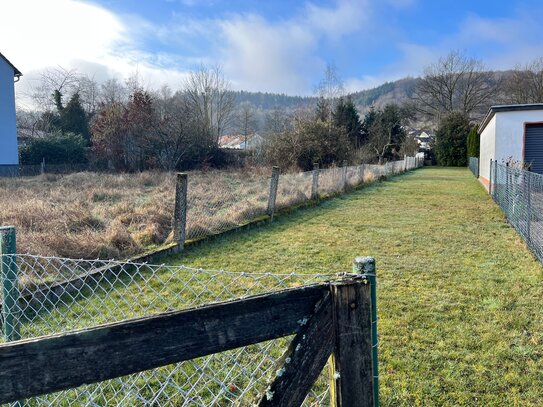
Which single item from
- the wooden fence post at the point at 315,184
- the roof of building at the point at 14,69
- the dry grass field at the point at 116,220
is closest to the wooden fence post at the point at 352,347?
the dry grass field at the point at 116,220

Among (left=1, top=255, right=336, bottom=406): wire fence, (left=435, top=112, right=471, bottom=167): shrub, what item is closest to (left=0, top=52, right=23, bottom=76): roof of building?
(left=1, top=255, right=336, bottom=406): wire fence

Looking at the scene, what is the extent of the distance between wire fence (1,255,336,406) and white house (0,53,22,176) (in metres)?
21.6

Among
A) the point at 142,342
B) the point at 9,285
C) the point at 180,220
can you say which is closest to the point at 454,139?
the point at 180,220

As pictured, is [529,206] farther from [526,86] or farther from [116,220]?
[526,86]

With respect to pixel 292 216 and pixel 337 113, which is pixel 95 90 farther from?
pixel 292 216

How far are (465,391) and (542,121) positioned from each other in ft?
53.1

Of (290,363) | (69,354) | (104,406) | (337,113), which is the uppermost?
(337,113)

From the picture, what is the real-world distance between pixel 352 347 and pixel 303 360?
0.17 m

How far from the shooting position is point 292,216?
9.91 m

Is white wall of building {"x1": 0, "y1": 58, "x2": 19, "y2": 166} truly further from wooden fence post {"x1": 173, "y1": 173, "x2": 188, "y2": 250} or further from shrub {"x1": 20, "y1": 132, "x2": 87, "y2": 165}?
wooden fence post {"x1": 173, "y1": 173, "x2": 188, "y2": 250}

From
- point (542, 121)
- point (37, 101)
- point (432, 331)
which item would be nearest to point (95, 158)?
point (37, 101)

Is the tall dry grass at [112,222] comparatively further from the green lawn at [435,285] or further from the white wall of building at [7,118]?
the white wall of building at [7,118]

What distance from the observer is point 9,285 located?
249 cm

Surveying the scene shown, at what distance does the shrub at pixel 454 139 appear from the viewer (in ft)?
129
